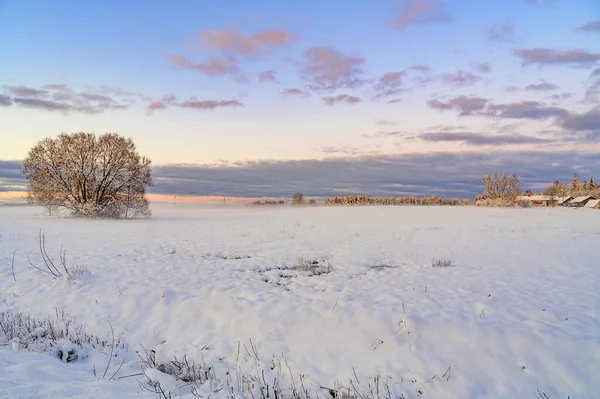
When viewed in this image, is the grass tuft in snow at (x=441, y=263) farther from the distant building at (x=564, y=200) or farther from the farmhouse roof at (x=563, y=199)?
the farmhouse roof at (x=563, y=199)

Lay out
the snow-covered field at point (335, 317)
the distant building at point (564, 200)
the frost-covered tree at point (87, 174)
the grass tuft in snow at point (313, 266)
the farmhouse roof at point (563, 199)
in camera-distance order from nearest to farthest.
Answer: the snow-covered field at point (335, 317) < the grass tuft in snow at point (313, 266) < the frost-covered tree at point (87, 174) < the distant building at point (564, 200) < the farmhouse roof at point (563, 199)

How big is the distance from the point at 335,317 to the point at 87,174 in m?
32.0

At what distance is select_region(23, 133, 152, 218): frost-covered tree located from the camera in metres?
31.8

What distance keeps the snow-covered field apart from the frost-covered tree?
19337 mm

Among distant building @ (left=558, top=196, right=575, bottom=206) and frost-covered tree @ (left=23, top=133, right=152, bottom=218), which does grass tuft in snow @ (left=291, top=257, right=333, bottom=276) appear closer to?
frost-covered tree @ (left=23, top=133, right=152, bottom=218)

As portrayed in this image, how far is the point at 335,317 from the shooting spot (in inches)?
313

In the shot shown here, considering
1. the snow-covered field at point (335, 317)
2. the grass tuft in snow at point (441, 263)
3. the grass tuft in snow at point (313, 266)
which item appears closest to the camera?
the snow-covered field at point (335, 317)

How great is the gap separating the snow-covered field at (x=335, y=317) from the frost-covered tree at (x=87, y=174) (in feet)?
63.4

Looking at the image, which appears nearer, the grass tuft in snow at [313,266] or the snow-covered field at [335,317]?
the snow-covered field at [335,317]

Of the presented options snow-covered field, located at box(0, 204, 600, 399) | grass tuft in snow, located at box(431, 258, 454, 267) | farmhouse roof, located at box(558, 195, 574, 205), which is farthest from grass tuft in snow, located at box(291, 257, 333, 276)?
farmhouse roof, located at box(558, 195, 574, 205)

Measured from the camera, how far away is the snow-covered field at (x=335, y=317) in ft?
18.7

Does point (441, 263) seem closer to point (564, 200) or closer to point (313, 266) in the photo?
point (313, 266)

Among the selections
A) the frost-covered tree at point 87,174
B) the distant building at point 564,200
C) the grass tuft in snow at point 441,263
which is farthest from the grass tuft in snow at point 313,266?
the distant building at point 564,200

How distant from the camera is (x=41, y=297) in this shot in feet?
32.6
